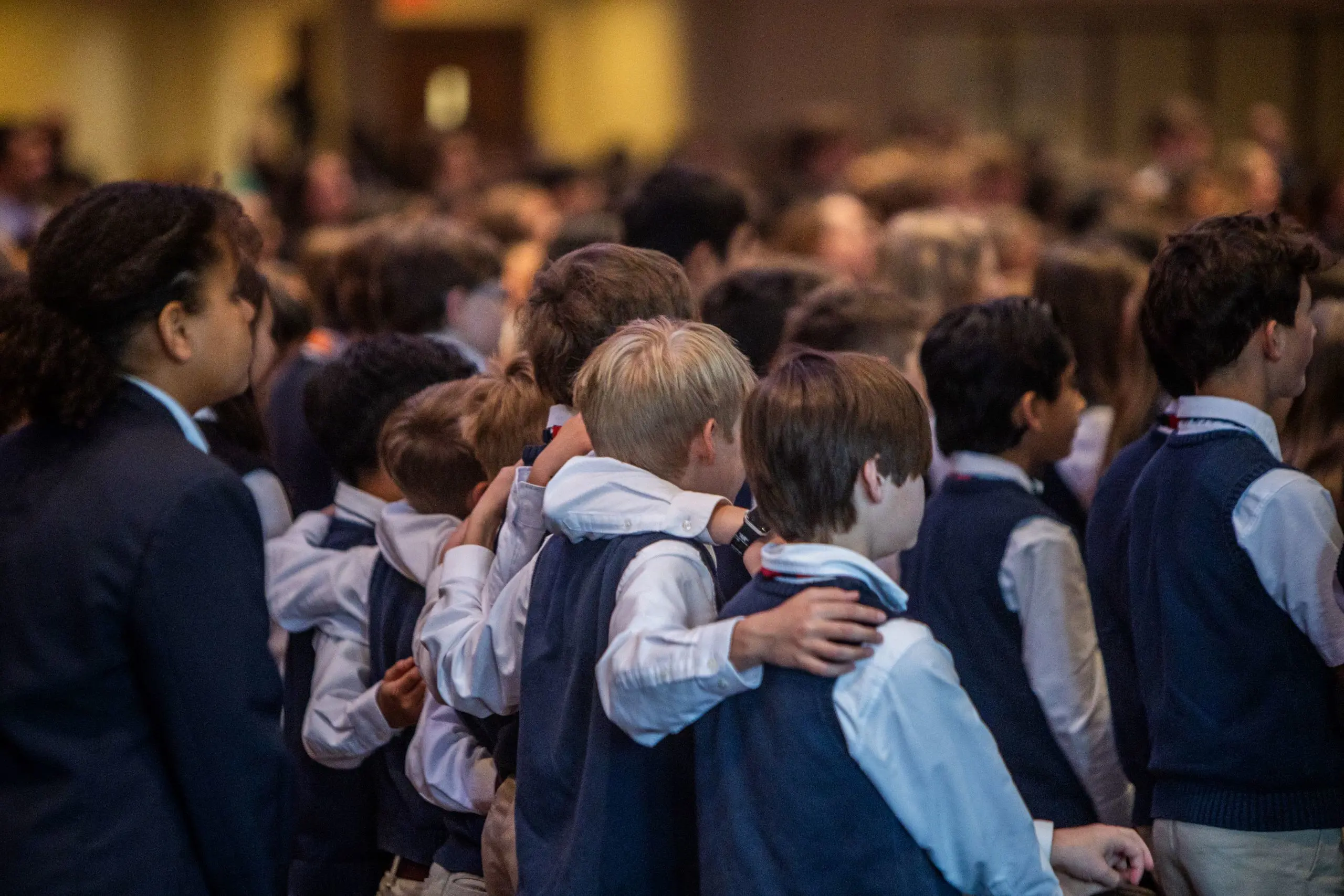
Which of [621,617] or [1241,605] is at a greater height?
[621,617]

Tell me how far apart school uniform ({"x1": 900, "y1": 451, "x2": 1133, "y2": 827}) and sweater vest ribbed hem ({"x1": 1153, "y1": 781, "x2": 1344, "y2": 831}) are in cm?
33

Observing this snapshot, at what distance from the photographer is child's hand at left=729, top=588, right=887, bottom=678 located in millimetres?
1768

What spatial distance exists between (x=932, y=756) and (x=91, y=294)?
1.21 m

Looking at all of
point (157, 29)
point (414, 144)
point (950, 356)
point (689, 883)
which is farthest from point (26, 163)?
point (157, 29)

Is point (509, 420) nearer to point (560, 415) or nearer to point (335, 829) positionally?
point (560, 415)

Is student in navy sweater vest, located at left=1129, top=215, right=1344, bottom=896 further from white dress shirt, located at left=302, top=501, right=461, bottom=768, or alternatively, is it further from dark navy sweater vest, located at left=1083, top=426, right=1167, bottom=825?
white dress shirt, located at left=302, top=501, right=461, bottom=768

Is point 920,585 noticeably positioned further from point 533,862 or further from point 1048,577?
point 533,862

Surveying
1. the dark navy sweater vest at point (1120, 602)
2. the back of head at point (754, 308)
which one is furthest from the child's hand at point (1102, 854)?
the back of head at point (754, 308)

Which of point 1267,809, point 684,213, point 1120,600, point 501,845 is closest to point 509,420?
point 501,845

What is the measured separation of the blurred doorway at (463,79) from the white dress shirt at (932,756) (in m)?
16.9

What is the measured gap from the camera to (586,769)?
80.3 inches

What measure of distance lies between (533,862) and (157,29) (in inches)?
676

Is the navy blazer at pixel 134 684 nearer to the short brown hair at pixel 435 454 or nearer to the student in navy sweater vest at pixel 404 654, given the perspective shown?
the student in navy sweater vest at pixel 404 654

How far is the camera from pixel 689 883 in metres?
2.10
